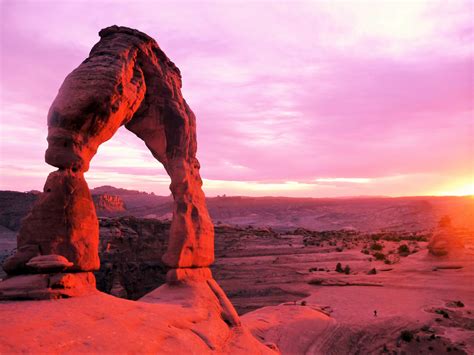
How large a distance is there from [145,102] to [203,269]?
455cm

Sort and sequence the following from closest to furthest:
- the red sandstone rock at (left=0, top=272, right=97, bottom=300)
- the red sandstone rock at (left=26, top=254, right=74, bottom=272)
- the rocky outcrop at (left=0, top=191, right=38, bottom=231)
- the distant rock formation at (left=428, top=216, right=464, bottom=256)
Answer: the red sandstone rock at (left=0, top=272, right=97, bottom=300) → the red sandstone rock at (left=26, top=254, right=74, bottom=272) → the distant rock formation at (left=428, top=216, right=464, bottom=256) → the rocky outcrop at (left=0, top=191, right=38, bottom=231)

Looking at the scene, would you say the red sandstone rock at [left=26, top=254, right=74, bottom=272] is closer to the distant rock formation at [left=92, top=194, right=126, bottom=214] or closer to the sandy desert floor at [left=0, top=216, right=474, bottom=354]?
the sandy desert floor at [left=0, top=216, right=474, bottom=354]

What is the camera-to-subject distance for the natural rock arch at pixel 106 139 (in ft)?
21.6

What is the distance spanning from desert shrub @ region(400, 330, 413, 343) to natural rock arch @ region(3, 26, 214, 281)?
5.97m

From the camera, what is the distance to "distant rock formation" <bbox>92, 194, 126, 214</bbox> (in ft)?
184

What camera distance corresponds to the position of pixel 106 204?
194 ft

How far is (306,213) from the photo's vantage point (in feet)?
251

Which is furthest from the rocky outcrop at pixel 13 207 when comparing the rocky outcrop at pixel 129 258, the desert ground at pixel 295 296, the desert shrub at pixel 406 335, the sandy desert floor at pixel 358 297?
the desert shrub at pixel 406 335

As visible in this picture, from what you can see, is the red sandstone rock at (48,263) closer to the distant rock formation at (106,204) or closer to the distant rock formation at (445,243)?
the distant rock formation at (445,243)

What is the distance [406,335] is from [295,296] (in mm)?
6614

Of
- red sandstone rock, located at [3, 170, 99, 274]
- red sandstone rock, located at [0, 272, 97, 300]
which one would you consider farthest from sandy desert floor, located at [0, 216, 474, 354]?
red sandstone rock, located at [3, 170, 99, 274]

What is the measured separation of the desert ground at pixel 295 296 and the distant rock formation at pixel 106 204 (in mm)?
19168

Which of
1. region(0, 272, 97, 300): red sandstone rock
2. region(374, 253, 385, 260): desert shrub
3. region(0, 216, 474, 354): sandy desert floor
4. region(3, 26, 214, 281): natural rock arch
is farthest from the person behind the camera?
region(374, 253, 385, 260): desert shrub

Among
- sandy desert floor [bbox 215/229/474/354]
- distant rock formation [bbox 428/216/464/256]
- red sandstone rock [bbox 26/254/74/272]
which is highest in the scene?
red sandstone rock [bbox 26/254/74/272]
